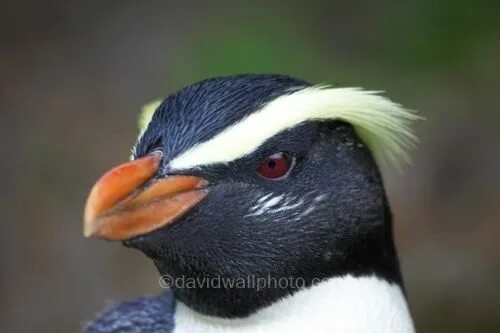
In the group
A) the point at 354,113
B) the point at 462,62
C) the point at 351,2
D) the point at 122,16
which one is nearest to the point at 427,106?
the point at 462,62

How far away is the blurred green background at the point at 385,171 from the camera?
9.89ft

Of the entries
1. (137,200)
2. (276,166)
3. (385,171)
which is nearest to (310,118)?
(276,166)

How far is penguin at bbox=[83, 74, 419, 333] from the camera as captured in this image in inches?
52.7

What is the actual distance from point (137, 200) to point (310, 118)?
313 millimetres

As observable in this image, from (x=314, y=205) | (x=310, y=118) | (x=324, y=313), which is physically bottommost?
(x=324, y=313)

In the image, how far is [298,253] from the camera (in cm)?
144

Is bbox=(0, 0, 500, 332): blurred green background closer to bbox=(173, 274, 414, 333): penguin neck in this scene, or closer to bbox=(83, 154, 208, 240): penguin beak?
bbox=(173, 274, 414, 333): penguin neck

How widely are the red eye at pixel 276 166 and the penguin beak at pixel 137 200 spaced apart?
10 centimetres

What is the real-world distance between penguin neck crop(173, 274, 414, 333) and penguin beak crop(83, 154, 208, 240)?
250mm

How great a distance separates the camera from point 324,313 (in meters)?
1.50

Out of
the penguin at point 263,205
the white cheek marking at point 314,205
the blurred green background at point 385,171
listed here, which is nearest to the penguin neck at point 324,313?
the penguin at point 263,205

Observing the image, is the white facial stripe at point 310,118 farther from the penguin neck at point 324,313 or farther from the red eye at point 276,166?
the penguin neck at point 324,313

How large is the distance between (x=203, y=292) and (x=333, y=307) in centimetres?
23

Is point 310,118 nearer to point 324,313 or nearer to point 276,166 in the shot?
point 276,166
